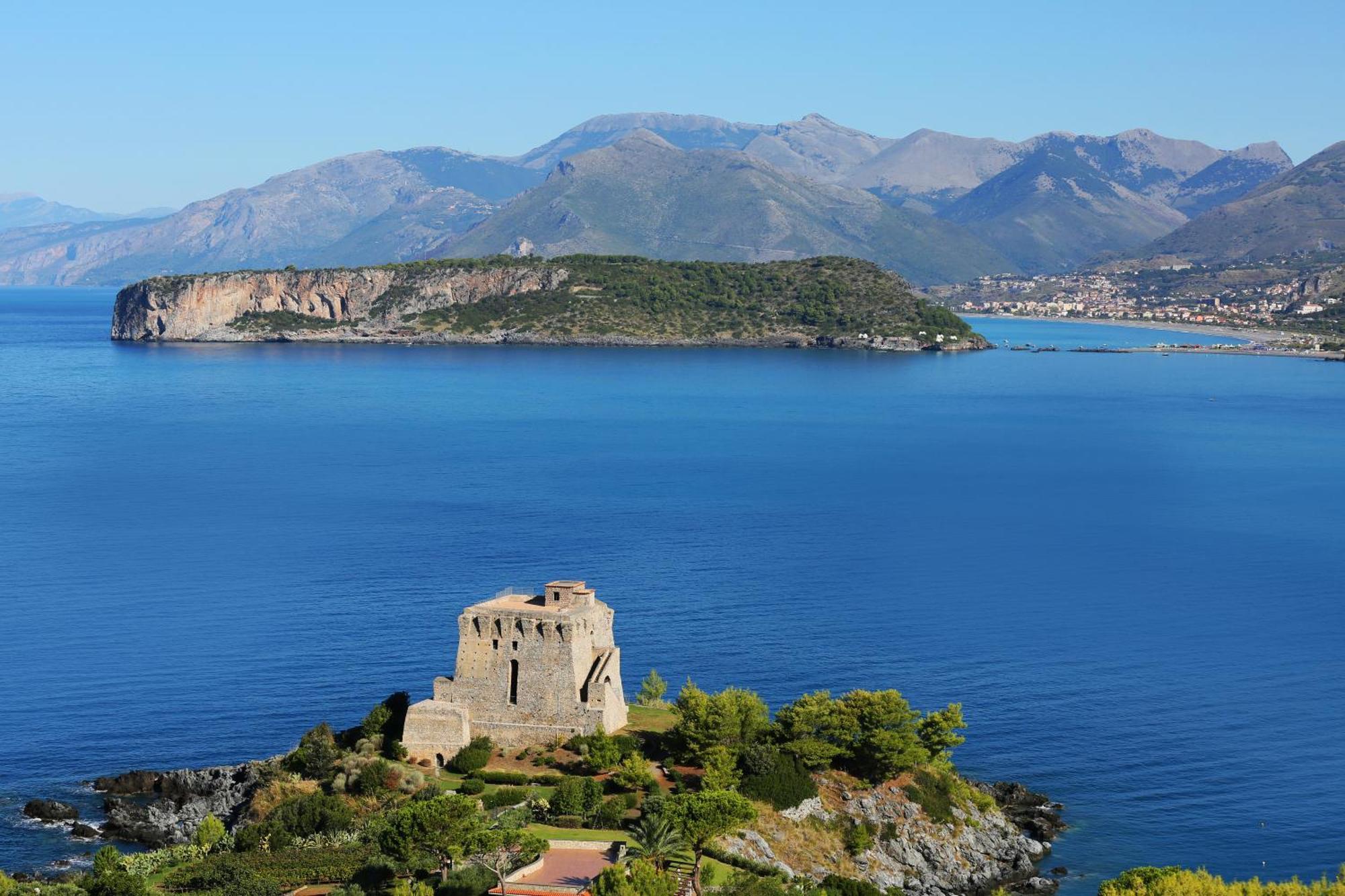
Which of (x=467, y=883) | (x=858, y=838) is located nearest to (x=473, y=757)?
(x=467, y=883)

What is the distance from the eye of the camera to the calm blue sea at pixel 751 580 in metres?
54.4

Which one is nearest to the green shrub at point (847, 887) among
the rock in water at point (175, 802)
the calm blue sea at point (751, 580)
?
the calm blue sea at point (751, 580)

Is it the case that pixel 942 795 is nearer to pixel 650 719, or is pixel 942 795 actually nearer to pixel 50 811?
pixel 650 719

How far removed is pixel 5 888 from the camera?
37969 millimetres

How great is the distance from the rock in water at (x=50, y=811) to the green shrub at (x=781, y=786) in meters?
19.3

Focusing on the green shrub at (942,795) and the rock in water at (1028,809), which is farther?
the rock in water at (1028,809)

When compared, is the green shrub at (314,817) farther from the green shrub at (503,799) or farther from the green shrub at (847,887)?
the green shrub at (847,887)

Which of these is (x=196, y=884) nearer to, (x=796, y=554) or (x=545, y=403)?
(x=796, y=554)

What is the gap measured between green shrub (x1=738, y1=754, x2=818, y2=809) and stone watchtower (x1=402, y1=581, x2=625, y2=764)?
4.49 m

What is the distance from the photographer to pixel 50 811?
4791 centimetres

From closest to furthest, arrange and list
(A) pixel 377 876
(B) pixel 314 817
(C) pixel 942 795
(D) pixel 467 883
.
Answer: (D) pixel 467 883
(A) pixel 377 876
(B) pixel 314 817
(C) pixel 942 795

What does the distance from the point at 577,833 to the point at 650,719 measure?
833 cm

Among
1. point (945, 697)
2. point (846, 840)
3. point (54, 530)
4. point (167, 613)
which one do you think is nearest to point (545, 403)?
point (54, 530)

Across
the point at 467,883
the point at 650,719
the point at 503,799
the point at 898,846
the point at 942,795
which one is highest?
the point at 650,719
